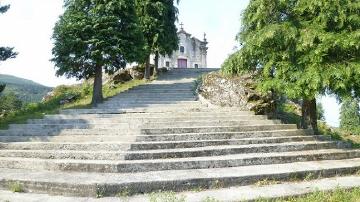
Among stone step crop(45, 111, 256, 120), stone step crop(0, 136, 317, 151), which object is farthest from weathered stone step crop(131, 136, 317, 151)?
stone step crop(45, 111, 256, 120)

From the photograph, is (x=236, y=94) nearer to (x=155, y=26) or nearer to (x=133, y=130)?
(x=133, y=130)

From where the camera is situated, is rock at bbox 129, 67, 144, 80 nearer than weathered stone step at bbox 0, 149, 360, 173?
No

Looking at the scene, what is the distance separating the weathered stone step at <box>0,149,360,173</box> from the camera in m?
8.83

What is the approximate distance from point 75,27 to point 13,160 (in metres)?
9.16

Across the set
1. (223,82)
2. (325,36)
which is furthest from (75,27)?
(325,36)

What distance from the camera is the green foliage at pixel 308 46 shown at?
35.5 ft

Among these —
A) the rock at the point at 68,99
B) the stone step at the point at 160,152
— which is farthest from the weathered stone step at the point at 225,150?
the rock at the point at 68,99

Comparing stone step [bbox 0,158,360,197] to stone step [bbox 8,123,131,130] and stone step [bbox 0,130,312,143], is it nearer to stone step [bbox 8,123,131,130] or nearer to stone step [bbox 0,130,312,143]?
stone step [bbox 0,130,312,143]

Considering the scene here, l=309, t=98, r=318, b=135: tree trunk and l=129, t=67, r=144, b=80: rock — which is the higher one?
l=129, t=67, r=144, b=80: rock

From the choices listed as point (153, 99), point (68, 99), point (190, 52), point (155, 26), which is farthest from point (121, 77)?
point (190, 52)

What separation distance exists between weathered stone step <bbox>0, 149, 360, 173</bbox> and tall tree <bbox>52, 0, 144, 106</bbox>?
841 cm

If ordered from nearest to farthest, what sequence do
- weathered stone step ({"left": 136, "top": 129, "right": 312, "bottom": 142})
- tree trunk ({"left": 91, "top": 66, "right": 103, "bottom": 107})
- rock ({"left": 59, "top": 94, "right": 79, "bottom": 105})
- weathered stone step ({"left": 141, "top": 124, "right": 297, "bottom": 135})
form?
weathered stone step ({"left": 136, "top": 129, "right": 312, "bottom": 142})
weathered stone step ({"left": 141, "top": 124, "right": 297, "bottom": 135})
tree trunk ({"left": 91, "top": 66, "right": 103, "bottom": 107})
rock ({"left": 59, "top": 94, "right": 79, "bottom": 105})

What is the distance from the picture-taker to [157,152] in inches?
380

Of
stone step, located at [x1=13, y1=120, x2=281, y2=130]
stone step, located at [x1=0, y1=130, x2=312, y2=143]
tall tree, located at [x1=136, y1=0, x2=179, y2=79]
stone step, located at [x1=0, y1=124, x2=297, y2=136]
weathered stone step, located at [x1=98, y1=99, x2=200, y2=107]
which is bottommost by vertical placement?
stone step, located at [x1=0, y1=130, x2=312, y2=143]
